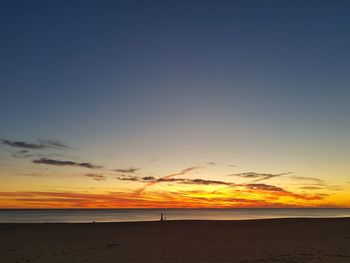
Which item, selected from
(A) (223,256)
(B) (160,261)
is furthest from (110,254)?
(A) (223,256)

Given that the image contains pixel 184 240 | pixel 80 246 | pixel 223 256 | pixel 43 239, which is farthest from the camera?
pixel 43 239

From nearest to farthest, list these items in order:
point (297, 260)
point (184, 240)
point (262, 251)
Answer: point (297, 260) < point (262, 251) < point (184, 240)

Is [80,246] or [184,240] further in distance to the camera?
[184,240]

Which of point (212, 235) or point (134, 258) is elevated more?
point (212, 235)

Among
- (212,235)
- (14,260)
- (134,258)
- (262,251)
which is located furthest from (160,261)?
(212,235)

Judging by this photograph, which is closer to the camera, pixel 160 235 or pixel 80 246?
pixel 80 246

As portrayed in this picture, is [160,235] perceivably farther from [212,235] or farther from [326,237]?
[326,237]

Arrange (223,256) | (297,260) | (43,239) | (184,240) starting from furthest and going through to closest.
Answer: (43,239) → (184,240) → (223,256) → (297,260)

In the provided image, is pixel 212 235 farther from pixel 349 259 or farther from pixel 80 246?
pixel 349 259

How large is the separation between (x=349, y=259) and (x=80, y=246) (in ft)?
47.1

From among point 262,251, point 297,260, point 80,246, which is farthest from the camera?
point 80,246

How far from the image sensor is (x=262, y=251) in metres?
19.8

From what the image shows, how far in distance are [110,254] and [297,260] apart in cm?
887

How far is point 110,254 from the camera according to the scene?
20.1 meters
